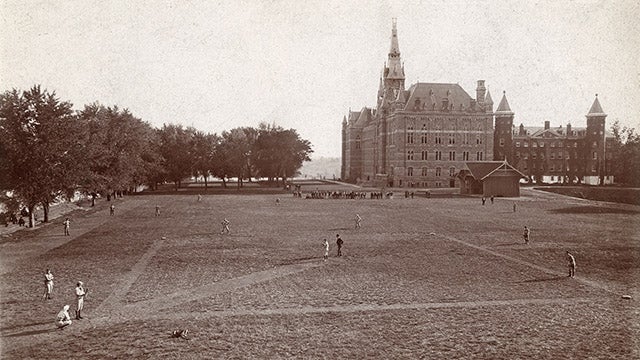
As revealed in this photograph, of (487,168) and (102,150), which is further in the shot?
(487,168)

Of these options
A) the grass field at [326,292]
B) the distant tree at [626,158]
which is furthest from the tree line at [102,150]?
the distant tree at [626,158]

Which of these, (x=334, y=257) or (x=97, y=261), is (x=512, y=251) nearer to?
(x=334, y=257)

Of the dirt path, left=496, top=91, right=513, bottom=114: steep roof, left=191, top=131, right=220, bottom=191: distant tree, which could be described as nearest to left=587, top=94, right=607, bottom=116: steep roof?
left=496, top=91, right=513, bottom=114: steep roof

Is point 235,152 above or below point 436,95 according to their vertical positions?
below

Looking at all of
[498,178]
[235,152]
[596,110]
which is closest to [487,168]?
[498,178]

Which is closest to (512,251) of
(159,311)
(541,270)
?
(541,270)

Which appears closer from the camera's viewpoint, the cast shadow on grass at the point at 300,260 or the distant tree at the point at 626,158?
the cast shadow on grass at the point at 300,260

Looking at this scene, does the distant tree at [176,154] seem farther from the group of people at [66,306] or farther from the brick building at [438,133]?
the group of people at [66,306]

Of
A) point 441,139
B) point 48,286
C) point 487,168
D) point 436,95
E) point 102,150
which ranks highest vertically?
point 436,95

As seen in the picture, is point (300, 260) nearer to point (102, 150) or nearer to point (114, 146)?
point (102, 150)
